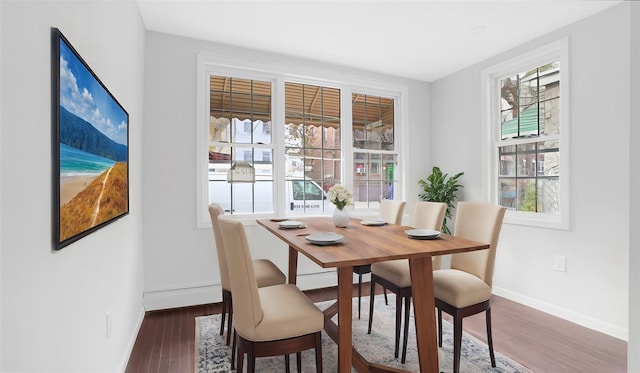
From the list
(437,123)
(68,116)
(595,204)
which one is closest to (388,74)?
(437,123)

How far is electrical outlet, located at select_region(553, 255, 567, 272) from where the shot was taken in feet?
10.1

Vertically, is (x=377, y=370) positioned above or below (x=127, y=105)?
below

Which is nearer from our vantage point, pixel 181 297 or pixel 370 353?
pixel 370 353

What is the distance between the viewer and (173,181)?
3.29 metres

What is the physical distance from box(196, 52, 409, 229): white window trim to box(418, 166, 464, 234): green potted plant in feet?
1.23

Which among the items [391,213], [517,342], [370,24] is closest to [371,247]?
[391,213]

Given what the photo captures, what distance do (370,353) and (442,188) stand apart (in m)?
2.53

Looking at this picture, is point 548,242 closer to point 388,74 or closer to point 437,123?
point 437,123

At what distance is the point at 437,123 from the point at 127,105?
3.80m

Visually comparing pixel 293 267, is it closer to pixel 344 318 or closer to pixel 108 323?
pixel 344 318

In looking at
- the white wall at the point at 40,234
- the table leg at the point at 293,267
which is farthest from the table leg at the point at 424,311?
the white wall at the point at 40,234

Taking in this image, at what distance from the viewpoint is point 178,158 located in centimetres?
332

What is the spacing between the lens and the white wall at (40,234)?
85 cm

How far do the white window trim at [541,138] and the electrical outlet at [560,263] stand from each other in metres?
0.28
